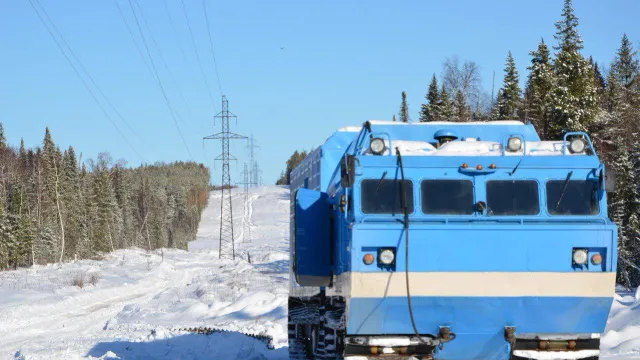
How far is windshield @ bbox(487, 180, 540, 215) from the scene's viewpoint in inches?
386

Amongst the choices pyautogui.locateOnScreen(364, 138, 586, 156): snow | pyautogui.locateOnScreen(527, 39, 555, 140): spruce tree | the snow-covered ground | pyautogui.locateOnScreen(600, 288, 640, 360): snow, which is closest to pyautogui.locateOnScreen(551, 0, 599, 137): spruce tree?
pyautogui.locateOnScreen(527, 39, 555, 140): spruce tree

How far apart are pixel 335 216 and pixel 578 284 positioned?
3406 millimetres

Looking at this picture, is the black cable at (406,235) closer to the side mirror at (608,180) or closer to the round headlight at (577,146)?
the round headlight at (577,146)

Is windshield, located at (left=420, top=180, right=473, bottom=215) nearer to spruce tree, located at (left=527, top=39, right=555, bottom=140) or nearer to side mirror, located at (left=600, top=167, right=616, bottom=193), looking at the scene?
side mirror, located at (left=600, top=167, right=616, bottom=193)

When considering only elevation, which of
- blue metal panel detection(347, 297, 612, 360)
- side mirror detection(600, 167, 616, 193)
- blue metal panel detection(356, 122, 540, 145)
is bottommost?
blue metal panel detection(347, 297, 612, 360)

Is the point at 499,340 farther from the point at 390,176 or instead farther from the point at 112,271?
the point at 112,271

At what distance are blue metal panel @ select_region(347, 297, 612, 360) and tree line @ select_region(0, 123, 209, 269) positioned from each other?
Answer: 58531mm

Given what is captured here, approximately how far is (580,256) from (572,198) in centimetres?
78

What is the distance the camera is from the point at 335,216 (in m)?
11.0

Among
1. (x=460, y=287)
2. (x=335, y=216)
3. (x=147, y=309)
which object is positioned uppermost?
(x=335, y=216)

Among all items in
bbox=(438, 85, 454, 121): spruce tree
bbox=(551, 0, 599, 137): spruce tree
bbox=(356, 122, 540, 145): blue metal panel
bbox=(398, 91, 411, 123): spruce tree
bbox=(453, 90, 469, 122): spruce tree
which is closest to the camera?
bbox=(356, 122, 540, 145): blue metal panel

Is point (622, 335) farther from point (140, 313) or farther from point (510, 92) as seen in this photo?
point (510, 92)

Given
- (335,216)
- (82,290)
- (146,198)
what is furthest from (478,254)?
(146,198)

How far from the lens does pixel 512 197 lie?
985 centimetres
